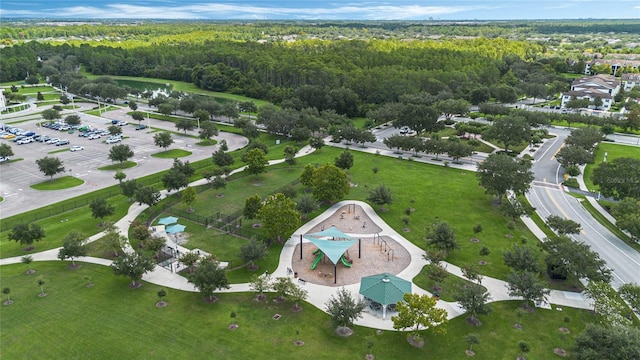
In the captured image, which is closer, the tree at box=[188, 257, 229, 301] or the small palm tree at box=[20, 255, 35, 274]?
the tree at box=[188, 257, 229, 301]

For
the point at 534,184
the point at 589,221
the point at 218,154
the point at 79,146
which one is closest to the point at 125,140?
the point at 79,146

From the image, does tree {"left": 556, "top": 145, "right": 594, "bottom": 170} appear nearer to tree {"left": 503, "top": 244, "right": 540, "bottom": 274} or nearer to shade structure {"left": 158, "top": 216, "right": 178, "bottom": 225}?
tree {"left": 503, "top": 244, "right": 540, "bottom": 274}

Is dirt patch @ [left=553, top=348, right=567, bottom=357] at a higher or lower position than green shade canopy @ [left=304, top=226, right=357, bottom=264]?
lower

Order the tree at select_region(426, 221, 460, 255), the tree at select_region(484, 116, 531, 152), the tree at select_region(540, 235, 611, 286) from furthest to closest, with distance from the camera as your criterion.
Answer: the tree at select_region(484, 116, 531, 152)
the tree at select_region(426, 221, 460, 255)
the tree at select_region(540, 235, 611, 286)

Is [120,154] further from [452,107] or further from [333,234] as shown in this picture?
[452,107]

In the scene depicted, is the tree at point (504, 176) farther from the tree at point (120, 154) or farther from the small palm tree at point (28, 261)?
the tree at point (120, 154)

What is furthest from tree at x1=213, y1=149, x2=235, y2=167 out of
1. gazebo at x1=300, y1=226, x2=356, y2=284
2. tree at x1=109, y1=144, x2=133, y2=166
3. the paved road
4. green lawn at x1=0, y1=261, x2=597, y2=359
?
the paved road

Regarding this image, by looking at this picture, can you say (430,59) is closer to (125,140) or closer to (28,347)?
(125,140)

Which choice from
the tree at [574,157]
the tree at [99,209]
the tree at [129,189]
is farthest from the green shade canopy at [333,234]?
the tree at [574,157]
